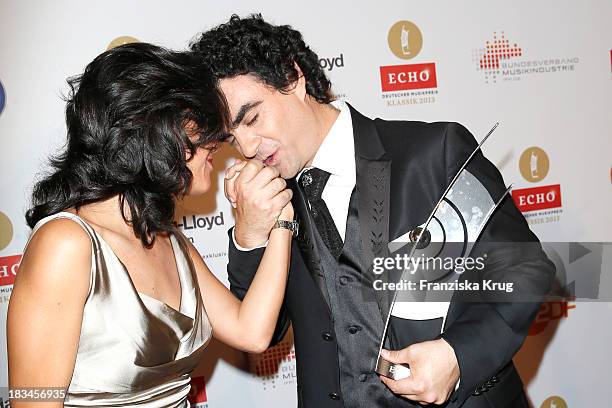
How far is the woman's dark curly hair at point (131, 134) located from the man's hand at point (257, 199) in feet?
0.73

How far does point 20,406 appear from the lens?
1.25m

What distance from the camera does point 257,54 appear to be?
5.78 feet

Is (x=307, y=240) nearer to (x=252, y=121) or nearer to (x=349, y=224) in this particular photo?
(x=349, y=224)

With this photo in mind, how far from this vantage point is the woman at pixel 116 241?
4.11 feet

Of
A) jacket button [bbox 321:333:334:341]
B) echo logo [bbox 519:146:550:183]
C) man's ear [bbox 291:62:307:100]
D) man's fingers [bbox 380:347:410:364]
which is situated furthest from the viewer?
echo logo [bbox 519:146:550:183]

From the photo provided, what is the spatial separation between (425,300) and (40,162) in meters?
1.51

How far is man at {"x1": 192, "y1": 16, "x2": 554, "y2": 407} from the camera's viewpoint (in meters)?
1.46

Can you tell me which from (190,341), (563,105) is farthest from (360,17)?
(190,341)

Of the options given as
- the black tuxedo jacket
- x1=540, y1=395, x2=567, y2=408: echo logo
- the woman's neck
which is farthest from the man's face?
x1=540, y1=395, x2=567, y2=408: echo logo

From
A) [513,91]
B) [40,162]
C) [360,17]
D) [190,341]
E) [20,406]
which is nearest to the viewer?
[20,406]

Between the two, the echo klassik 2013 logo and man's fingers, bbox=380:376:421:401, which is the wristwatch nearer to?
man's fingers, bbox=380:376:421:401

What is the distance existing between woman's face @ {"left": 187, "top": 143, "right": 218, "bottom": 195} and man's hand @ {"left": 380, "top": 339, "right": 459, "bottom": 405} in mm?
590

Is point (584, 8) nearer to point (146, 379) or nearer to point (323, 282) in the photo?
point (323, 282)

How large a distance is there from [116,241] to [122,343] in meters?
0.23
